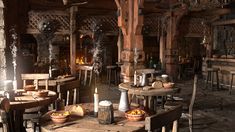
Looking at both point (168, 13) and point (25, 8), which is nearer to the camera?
point (25, 8)

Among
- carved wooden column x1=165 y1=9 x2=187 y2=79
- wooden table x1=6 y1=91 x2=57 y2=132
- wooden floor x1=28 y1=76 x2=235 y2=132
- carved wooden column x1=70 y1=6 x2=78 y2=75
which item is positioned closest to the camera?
wooden table x1=6 y1=91 x2=57 y2=132

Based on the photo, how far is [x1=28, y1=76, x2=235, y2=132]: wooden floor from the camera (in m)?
5.12

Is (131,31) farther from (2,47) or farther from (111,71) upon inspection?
(111,71)

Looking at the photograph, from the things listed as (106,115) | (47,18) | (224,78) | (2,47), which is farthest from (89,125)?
(224,78)

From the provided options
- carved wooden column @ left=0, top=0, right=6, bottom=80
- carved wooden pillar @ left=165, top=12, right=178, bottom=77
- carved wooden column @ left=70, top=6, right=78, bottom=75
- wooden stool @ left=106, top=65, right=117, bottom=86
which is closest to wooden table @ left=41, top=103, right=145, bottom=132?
carved wooden column @ left=0, top=0, right=6, bottom=80

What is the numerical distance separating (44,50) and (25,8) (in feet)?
15.4

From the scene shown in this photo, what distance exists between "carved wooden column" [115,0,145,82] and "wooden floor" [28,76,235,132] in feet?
3.91

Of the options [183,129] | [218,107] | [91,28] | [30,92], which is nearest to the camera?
[30,92]

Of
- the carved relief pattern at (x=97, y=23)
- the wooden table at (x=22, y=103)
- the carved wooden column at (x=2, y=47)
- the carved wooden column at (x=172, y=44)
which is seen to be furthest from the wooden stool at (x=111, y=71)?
the wooden table at (x=22, y=103)

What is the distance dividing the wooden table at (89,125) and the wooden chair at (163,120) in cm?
26

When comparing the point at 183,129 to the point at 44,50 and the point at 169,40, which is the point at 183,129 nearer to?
the point at 169,40

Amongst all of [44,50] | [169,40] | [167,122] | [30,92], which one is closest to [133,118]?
[167,122]

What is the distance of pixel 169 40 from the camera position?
35.6ft

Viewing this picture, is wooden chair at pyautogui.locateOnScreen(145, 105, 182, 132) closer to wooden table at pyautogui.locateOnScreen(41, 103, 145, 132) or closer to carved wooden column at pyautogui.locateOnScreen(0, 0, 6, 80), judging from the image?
wooden table at pyautogui.locateOnScreen(41, 103, 145, 132)
